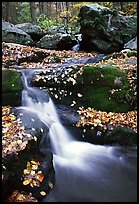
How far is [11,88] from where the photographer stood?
22.5 ft

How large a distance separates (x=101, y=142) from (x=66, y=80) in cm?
254

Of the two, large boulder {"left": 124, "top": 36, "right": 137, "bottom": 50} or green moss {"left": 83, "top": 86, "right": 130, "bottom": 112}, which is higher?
large boulder {"left": 124, "top": 36, "right": 137, "bottom": 50}

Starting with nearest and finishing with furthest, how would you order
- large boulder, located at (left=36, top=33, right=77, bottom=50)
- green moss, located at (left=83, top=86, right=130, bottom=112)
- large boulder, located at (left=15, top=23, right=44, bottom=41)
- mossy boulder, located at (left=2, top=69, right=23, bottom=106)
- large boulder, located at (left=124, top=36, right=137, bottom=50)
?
mossy boulder, located at (left=2, top=69, right=23, bottom=106), green moss, located at (left=83, top=86, right=130, bottom=112), large boulder, located at (left=124, top=36, right=137, bottom=50), large boulder, located at (left=36, top=33, right=77, bottom=50), large boulder, located at (left=15, top=23, right=44, bottom=41)

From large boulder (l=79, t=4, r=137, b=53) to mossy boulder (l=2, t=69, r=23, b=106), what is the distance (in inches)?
294

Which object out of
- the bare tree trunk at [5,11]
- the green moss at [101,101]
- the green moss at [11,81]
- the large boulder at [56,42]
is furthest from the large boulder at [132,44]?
the bare tree trunk at [5,11]

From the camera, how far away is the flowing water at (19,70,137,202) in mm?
4559

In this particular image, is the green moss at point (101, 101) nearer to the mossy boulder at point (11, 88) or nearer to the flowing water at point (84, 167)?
the flowing water at point (84, 167)

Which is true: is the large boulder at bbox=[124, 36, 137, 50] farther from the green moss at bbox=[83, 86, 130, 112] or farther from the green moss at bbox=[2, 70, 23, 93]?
the green moss at bbox=[2, 70, 23, 93]

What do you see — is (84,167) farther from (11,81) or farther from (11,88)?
(11,81)

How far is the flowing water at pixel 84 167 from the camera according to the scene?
456 cm

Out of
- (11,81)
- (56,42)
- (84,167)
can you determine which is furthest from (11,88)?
(56,42)

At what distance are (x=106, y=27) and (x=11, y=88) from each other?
26.9 feet

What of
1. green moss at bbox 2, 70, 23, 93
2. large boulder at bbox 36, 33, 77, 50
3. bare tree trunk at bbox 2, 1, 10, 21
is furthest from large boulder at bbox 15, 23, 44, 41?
green moss at bbox 2, 70, 23, 93

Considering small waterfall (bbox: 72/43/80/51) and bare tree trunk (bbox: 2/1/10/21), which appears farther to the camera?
bare tree trunk (bbox: 2/1/10/21)
